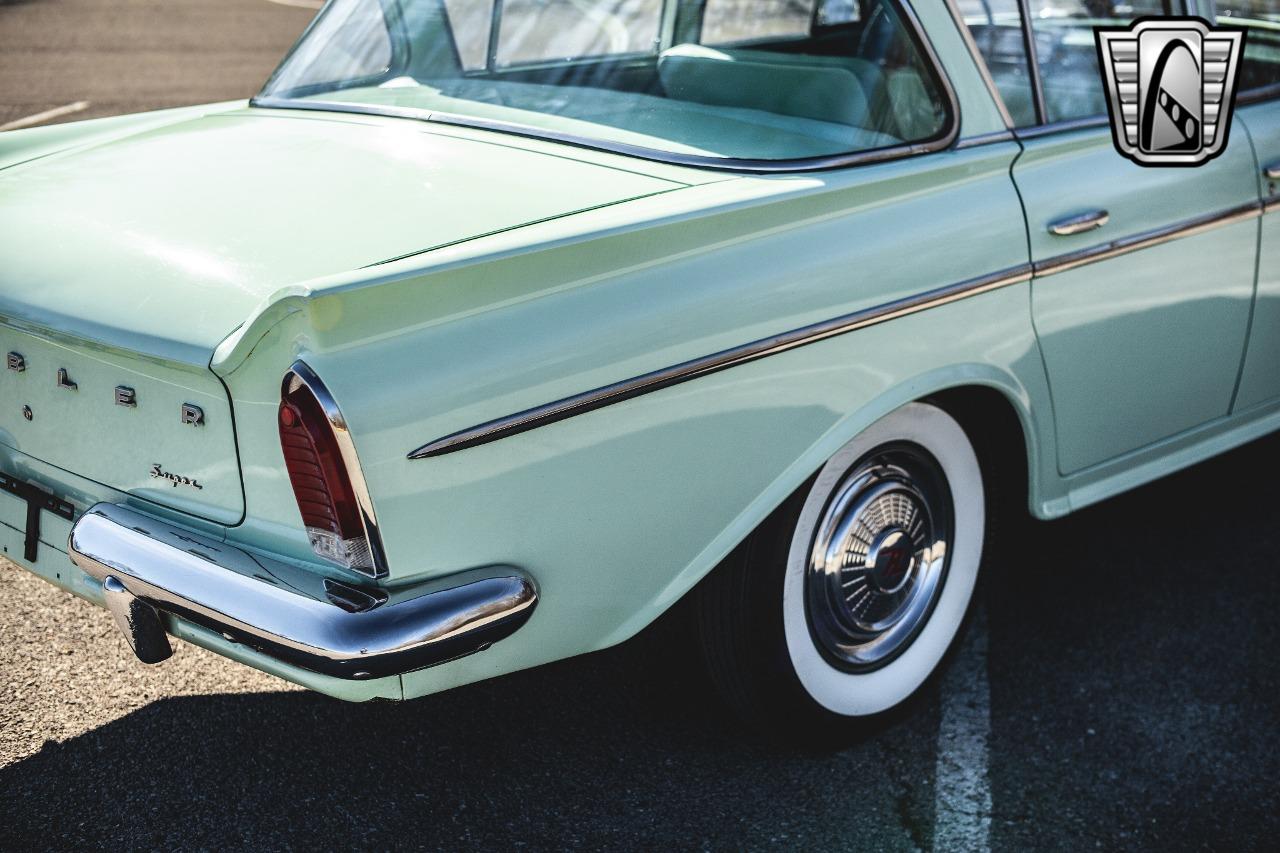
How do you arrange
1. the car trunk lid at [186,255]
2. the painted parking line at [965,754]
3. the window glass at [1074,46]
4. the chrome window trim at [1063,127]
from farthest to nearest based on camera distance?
the window glass at [1074,46]
the chrome window trim at [1063,127]
the painted parking line at [965,754]
the car trunk lid at [186,255]

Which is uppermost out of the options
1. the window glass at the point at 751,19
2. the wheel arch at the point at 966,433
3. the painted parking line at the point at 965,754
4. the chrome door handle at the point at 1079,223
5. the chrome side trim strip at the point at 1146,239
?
the window glass at the point at 751,19

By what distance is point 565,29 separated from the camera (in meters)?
3.20

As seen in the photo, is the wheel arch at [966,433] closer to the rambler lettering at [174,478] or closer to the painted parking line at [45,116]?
the rambler lettering at [174,478]

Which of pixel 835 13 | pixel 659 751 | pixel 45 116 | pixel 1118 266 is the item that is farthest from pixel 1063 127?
pixel 45 116

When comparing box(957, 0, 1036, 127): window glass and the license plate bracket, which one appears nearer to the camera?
the license plate bracket

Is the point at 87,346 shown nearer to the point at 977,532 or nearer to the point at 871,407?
the point at 871,407

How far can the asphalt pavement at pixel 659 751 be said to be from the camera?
2412 mm

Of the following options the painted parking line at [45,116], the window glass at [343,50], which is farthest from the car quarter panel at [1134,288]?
the painted parking line at [45,116]

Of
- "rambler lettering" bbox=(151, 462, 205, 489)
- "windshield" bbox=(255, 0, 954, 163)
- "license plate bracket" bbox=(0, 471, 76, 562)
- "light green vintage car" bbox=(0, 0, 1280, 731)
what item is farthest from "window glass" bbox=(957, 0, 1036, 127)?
"license plate bracket" bbox=(0, 471, 76, 562)

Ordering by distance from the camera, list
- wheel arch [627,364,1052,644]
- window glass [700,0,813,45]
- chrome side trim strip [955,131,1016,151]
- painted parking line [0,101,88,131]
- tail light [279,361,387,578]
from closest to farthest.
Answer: tail light [279,361,387,578] → wheel arch [627,364,1052,644] → chrome side trim strip [955,131,1016,151] → window glass [700,0,813,45] → painted parking line [0,101,88,131]

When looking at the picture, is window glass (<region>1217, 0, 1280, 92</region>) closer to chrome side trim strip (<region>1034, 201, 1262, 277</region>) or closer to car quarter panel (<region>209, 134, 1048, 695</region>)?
chrome side trim strip (<region>1034, 201, 1262, 277</region>)

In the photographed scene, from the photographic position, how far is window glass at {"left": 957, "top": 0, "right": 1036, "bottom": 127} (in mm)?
2744

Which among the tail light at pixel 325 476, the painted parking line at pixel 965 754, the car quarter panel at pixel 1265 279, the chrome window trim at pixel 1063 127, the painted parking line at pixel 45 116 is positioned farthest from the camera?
the painted parking line at pixel 45 116

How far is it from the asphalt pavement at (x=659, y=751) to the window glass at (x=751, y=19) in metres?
1.67
